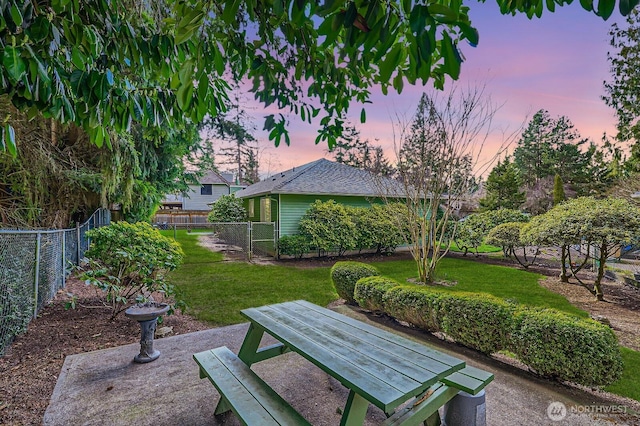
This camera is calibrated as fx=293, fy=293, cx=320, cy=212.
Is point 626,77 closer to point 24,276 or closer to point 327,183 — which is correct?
point 327,183

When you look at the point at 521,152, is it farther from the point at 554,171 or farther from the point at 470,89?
the point at 470,89

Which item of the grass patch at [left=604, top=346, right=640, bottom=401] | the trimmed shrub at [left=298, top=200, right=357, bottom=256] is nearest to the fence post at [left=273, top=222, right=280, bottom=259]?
the trimmed shrub at [left=298, top=200, right=357, bottom=256]

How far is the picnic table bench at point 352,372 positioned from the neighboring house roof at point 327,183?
29.6ft

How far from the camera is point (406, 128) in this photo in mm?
7777

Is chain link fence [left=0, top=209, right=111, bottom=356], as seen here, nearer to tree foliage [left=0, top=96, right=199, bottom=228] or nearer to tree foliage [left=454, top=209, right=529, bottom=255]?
tree foliage [left=0, top=96, right=199, bottom=228]

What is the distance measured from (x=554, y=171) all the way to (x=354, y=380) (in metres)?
34.4

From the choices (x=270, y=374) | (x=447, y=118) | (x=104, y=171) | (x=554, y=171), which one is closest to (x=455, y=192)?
(x=447, y=118)

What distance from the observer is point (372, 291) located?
4551 millimetres

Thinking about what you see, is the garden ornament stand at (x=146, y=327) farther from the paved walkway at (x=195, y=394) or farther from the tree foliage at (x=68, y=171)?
the tree foliage at (x=68, y=171)

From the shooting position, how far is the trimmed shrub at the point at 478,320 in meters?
3.06

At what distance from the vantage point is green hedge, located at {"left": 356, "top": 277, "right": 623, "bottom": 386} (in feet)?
8.24

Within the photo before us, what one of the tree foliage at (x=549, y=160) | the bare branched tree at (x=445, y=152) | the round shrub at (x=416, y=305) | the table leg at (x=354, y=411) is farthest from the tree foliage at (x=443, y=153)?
the tree foliage at (x=549, y=160)

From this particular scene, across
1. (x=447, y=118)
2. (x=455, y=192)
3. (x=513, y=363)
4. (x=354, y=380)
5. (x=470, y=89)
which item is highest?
(x=470, y=89)

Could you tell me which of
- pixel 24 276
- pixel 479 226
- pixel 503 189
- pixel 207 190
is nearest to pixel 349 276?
pixel 24 276
